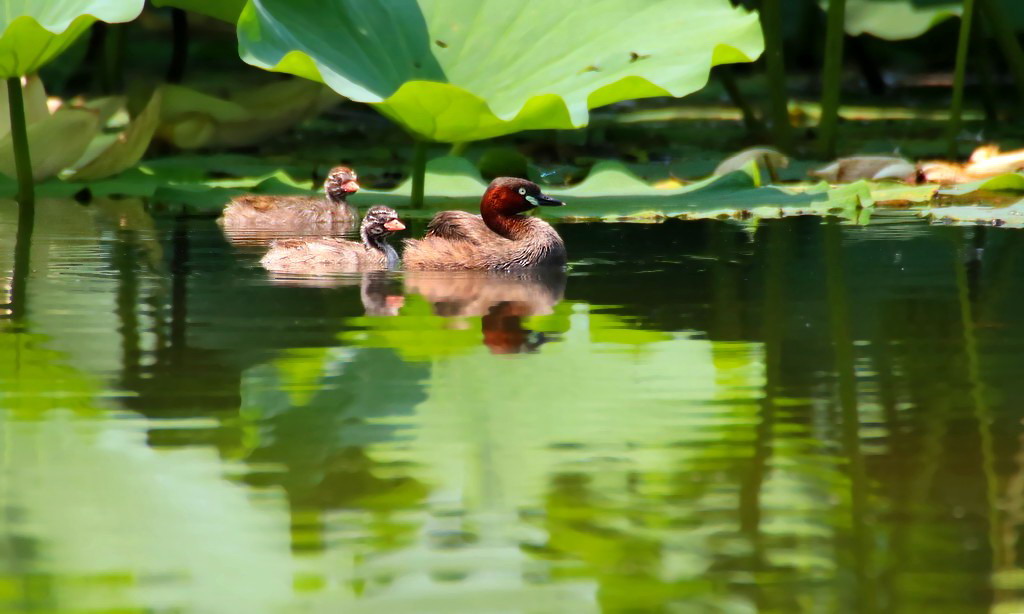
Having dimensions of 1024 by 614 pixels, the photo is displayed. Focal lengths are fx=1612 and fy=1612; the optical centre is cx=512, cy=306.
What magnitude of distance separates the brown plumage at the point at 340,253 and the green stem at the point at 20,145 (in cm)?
176

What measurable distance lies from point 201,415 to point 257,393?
24 cm

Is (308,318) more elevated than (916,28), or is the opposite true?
(916,28)

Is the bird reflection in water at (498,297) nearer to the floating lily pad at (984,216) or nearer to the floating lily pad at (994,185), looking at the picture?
the floating lily pad at (984,216)

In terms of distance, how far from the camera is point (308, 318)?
192 inches

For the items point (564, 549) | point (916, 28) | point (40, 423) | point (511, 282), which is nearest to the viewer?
point (564, 549)

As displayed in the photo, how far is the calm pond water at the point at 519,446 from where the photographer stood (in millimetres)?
2453

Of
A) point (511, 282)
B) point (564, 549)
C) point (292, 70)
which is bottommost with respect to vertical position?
point (564, 549)

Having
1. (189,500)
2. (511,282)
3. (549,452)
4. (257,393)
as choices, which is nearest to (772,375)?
(549,452)

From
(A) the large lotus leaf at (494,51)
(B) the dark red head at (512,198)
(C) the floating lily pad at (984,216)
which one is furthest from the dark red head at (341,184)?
(C) the floating lily pad at (984,216)

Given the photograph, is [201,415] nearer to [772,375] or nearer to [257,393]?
[257,393]

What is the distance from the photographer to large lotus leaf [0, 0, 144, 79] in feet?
21.4

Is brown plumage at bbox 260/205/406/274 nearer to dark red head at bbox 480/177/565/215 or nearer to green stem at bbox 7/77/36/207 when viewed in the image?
dark red head at bbox 480/177/565/215

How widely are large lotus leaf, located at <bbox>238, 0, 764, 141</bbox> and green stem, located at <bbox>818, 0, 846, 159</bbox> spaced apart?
137 centimetres

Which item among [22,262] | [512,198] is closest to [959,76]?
[512,198]
